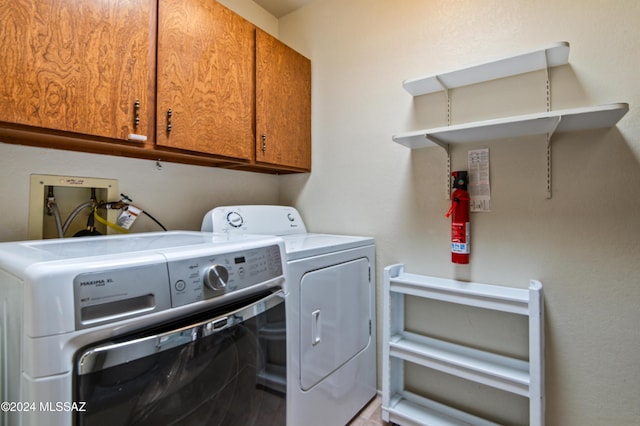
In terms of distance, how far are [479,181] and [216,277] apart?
4.38ft

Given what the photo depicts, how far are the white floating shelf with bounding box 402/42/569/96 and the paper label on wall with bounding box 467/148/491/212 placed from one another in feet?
1.17

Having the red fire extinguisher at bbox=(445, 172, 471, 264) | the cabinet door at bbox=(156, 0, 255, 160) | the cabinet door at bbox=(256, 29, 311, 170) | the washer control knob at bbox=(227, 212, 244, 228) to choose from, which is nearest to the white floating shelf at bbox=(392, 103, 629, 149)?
the red fire extinguisher at bbox=(445, 172, 471, 264)

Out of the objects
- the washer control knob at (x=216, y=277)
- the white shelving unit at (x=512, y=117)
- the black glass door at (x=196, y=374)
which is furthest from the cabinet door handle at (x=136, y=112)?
the white shelving unit at (x=512, y=117)

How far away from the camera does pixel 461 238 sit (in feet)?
4.98

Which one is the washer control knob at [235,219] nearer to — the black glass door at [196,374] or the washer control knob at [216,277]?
the black glass door at [196,374]

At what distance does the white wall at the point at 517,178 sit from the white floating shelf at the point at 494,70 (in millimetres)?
47

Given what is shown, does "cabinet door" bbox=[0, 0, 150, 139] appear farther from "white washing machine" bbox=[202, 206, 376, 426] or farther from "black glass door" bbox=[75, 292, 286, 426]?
"black glass door" bbox=[75, 292, 286, 426]

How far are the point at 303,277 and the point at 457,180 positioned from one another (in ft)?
2.99

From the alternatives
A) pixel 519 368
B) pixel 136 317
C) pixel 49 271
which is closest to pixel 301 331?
pixel 136 317

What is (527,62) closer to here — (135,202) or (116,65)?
(116,65)

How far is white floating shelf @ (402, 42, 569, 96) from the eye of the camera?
1.29m

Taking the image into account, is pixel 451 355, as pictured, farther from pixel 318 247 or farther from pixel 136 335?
pixel 136 335

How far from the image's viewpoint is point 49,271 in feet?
2.03

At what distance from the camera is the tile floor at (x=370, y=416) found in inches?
64.1
